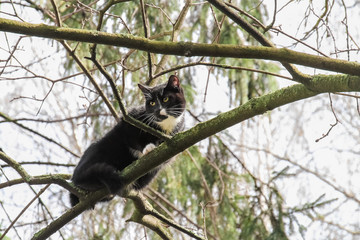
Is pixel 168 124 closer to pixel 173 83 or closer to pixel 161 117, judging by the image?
pixel 161 117

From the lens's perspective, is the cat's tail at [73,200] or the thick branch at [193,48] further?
the cat's tail at [73,200]

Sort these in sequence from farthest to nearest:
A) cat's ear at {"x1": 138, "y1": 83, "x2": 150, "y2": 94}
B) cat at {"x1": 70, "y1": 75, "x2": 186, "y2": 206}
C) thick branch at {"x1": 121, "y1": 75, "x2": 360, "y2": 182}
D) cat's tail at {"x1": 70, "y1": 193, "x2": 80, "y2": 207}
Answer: cat's ear at {"x1": 138, "y1": 83, "x2": 150, "y2": 94} → cat's tail at {"x1": 70, "y1": 193, "x2": 80, "y2": 207} → cat at {"x1": 70, "y1": 75, "x2": 186, "y2": 206} → thick branch at {"x1": 121, "y1": 75, "x2": 360, "y2": 182}

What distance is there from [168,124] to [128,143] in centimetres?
44

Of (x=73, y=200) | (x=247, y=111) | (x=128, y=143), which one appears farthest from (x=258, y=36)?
(x=73, y=200)

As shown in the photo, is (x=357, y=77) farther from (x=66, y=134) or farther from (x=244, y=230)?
(x=66, y=134)

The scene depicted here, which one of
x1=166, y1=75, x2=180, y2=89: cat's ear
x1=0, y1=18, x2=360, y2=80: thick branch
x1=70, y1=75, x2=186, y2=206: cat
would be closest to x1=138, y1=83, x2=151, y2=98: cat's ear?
x1=70, y1=75, x2=186, y2=206: cat

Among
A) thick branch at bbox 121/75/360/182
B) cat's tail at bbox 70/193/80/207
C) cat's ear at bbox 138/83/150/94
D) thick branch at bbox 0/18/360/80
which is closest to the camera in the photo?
thick branch at bbox 0/18/360/80

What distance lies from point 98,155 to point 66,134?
8.31 meters

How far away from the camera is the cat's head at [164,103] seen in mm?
4023

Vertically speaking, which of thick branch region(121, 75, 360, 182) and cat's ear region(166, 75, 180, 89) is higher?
cat's ear region(166, 75, 180, 89)

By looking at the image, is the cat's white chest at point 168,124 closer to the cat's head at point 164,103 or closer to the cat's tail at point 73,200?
the cat's head at point 164,103

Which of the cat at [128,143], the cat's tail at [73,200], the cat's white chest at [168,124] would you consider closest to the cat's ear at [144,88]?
the cat at [128,143]

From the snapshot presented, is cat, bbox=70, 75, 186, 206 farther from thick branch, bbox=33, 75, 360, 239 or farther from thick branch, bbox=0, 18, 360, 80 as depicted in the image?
thick branch, bbox=0, 18, 360, 80

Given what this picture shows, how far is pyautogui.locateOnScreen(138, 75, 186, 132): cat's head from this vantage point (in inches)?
158
